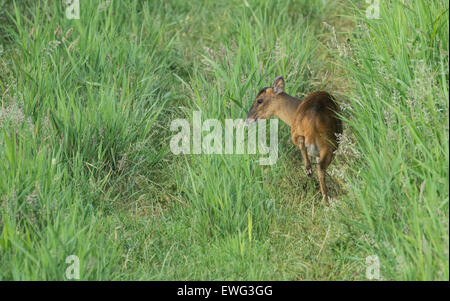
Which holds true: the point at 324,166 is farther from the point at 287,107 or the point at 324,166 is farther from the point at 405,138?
the point at 405,138

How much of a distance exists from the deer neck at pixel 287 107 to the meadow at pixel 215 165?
0.87 ft

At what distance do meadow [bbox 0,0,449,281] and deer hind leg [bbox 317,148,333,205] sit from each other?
0.09 meters

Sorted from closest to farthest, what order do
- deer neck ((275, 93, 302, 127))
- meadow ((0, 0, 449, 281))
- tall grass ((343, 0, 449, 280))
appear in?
tall grass ((343, 0, 449, 280)) < meadow ((0, 0, 449, 281)) < deer neck ((275, 93, 302, 127))

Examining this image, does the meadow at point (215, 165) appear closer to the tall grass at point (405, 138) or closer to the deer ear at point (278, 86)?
the tall grass at point (405, 138)

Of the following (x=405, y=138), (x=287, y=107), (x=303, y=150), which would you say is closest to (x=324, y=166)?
(x=303, y=150)

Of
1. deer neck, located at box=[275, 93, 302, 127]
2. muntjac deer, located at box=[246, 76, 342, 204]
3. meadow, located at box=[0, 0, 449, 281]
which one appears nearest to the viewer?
meadow, located at box=[0, 0, 449, 281]

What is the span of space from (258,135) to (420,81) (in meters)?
1.82

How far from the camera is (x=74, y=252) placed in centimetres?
435

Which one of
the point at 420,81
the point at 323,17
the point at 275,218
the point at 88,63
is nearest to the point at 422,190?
the point at 420,81

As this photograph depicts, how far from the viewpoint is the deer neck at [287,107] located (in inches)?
237

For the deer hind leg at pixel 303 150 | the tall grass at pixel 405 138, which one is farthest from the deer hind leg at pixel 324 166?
the tall grass at pixel 405 138

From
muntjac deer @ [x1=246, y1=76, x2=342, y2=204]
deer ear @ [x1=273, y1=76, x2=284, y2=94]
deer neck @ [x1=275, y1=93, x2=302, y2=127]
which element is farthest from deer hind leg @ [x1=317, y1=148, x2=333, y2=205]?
deer ear @ [x1=273, y1=76, x2=284, y2=94]

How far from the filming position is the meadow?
4.43 m

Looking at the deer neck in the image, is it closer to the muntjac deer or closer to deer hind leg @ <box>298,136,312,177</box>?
the muntjac deer
